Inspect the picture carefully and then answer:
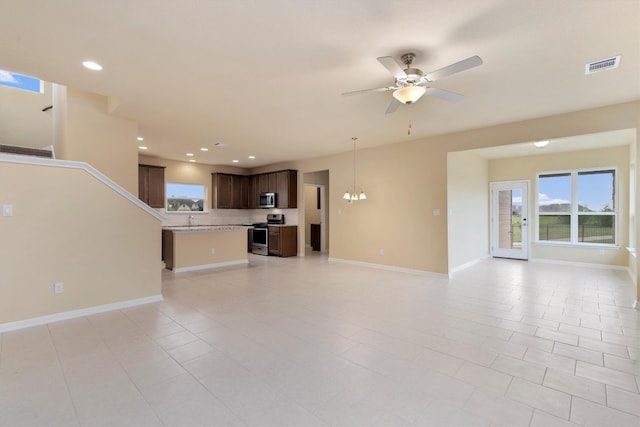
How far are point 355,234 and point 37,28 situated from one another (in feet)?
19.4

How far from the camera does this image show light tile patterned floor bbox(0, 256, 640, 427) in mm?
1834

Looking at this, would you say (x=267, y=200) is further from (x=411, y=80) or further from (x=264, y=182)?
(x=411, y=80)

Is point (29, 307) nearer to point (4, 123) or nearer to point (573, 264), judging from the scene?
point (4, 123)

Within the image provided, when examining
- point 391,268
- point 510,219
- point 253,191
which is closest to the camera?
point 391,268

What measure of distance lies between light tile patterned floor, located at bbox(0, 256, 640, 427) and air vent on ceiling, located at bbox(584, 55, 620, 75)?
2.69 m

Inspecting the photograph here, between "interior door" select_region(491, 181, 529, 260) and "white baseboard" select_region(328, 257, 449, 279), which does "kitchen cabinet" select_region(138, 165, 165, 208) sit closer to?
"white baseboard" select_region(328, 257, 449, 279)

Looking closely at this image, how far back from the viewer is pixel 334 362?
96.1 inches

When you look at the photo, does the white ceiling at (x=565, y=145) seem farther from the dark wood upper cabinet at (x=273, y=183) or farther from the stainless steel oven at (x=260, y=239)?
the stainless steel oven at (x=260, y=239)

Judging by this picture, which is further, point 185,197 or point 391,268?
point 185,197

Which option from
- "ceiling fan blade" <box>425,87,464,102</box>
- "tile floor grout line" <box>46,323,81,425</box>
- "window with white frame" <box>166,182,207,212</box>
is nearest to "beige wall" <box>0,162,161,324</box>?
"tile floor grout line" <box>46,323,81,425</box>

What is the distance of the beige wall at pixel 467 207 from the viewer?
5812 millimetres

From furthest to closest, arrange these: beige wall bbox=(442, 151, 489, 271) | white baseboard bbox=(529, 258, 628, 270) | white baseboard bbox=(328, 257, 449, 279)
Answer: white baseboard bbox=(529, 258, 628, 270) < beige wall bbox=(442, 151, 489, 271) < white baseboard bbox=(328, 257, 449, 279)

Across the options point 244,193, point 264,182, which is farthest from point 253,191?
point 264,182

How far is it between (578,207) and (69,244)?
9.39 metres
